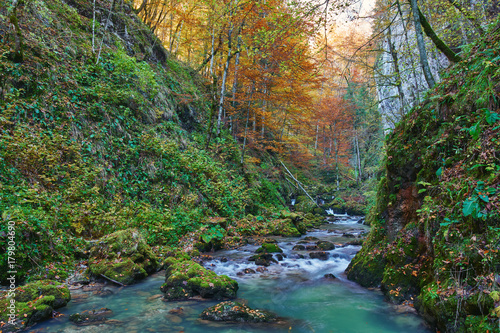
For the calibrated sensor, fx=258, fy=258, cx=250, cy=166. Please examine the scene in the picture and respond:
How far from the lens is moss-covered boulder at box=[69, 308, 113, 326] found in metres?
4.10

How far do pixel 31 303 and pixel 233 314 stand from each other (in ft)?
10.3

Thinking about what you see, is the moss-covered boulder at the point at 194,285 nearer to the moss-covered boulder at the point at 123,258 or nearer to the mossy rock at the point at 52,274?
the moss-covered boulder at the point at 123,258

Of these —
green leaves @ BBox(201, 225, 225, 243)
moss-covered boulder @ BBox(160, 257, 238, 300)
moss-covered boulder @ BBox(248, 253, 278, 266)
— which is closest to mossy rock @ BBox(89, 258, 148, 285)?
moss-covered boulder @ BBox(160, 257, 238, 300)

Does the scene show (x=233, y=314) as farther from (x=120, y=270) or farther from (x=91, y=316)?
(x=120, y=270)

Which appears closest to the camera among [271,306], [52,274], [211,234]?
[52,274]

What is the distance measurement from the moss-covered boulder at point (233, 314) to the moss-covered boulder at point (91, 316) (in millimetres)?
1637

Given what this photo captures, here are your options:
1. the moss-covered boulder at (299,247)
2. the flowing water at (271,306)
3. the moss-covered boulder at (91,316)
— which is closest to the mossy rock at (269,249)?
the moss-covered boulder at (299,247)

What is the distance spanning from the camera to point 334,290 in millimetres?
6160

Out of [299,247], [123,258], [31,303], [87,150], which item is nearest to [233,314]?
[31,303]

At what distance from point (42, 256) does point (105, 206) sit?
83.7 inches

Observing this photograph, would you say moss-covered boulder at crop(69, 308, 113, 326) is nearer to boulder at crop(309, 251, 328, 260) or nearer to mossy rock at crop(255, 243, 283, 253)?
mossy rock at crop(255, 243, 283, 253)

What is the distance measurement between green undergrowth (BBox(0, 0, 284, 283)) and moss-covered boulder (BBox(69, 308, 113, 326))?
1336 millimetres

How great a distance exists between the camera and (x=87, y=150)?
766cm

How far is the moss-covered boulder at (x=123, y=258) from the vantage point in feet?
18.9
